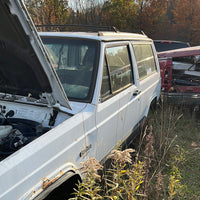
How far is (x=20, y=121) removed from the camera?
2.41 m

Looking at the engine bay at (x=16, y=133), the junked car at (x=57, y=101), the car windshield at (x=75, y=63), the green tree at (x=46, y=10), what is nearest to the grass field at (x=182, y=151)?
the junked car at (x=57, y=101)

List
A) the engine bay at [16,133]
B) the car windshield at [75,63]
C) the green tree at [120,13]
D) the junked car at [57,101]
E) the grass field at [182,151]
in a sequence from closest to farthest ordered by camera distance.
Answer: the junked car at [57,101], the engine bay at [16,133], the car windshield at [75,63], the grass field at [182,151], the green tree at [120,13]

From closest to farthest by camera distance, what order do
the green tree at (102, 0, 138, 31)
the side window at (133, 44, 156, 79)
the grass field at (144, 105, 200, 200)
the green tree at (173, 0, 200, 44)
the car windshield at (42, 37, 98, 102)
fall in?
the car windshield at (42, 37, 98, 102) < the grass field at (144, 105, 200, 200) < the side window at (133, 44, 156, 79) < the green tree at (102, 0, 138, 31) < the green tree at (173, 0, 200, 44)

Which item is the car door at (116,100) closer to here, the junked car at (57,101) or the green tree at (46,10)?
the junked car at (57,101)

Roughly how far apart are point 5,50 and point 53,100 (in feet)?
2.12

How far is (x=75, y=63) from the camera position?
2799 millimetres

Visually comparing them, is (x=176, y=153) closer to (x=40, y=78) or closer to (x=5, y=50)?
(x=40, y=78)

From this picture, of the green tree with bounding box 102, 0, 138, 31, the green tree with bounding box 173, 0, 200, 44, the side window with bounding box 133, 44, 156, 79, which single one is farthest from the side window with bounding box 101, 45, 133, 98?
the green tree with bounding box 173, 0, 200, 44

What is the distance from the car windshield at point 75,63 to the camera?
8.17 ft

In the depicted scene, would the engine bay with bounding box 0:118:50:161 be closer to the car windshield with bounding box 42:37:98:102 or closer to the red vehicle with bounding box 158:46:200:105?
the car windshield with bounding box 42:37:98:102

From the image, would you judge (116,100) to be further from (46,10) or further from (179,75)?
(46,10)

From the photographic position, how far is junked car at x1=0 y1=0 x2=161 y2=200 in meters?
1.60

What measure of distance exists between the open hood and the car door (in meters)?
0.57

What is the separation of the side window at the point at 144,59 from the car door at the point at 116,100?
358 mm
